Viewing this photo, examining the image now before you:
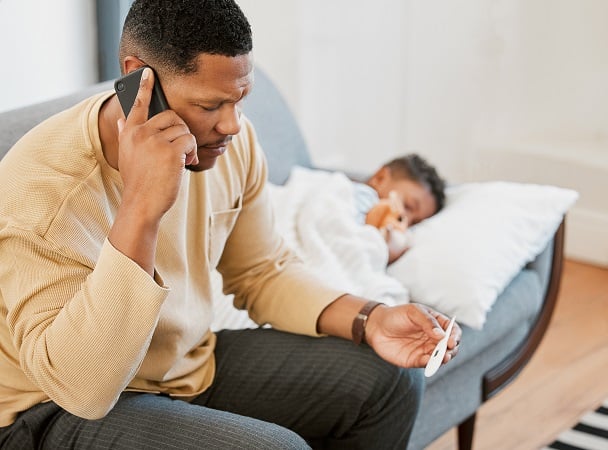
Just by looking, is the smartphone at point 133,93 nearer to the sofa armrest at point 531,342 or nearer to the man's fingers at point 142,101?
the man's fingers at point 142,101

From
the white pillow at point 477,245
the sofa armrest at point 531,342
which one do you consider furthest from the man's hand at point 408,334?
the sofa armrest at point 531,342

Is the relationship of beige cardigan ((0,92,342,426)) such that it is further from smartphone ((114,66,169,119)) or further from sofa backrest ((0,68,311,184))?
sofa backrest ((0,68,311,184))

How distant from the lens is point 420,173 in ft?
8.01

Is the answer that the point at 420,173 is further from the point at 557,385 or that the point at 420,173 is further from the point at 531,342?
the point at 557,385

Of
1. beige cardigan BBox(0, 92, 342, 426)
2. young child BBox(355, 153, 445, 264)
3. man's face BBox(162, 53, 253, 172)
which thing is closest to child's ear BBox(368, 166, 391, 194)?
young child BBox(355, 153, 445, 264)

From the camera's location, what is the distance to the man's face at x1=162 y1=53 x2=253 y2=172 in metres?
1.34

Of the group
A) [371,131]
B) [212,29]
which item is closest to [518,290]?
[212,29]

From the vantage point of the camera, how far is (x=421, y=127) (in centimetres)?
374

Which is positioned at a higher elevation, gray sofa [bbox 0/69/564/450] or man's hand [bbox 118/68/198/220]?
man's hand [bbox 118/68/198/220]

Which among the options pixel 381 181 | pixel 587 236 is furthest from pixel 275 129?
pixel 587 236

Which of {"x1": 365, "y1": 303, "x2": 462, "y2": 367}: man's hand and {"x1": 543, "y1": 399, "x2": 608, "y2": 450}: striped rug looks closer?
{"x1": 365, "y1": 303, "x2": 462, "y2": 367}: man's hand

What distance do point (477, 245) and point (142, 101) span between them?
39.7 inches

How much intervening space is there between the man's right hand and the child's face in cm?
114

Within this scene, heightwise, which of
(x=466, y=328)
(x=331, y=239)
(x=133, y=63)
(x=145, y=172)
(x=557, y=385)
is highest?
(x=133, y=63)
